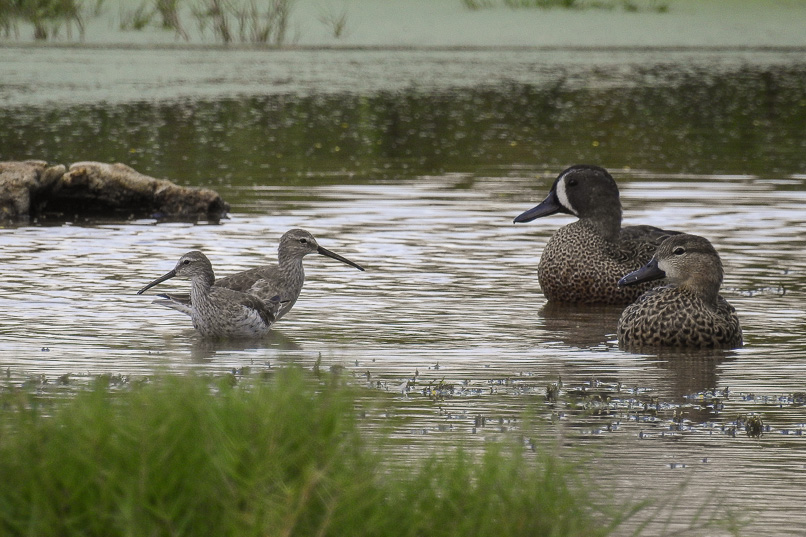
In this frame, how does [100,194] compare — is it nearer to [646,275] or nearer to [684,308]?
[646,275]

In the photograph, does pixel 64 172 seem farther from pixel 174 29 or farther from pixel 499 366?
pixel 174 29

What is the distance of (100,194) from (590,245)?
5.73m

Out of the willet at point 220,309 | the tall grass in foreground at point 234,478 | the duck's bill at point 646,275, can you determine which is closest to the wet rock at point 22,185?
the willet at point 220,309

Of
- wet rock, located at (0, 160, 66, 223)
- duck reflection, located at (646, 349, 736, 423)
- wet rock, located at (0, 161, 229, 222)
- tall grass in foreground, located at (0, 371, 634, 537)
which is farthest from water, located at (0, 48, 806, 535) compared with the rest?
wet rock, located at (0, 160, 66, 223)

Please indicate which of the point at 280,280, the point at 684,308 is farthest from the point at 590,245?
the point at 280,280

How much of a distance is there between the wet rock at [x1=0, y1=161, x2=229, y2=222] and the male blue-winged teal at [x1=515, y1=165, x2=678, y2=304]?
427 cm

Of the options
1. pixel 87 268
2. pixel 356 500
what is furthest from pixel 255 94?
pixel 356 500

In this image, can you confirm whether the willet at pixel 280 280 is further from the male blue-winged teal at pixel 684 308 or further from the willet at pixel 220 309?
the male blue-winged teal at pixel 684 308

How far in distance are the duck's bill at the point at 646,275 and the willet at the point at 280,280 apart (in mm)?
2037

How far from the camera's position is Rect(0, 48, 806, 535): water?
6.74 meters

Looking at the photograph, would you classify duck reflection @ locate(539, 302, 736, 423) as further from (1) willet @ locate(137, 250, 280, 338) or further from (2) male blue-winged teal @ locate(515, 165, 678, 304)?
(1) willet @ locate(137, 250, 280, 338)

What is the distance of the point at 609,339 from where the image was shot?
939cm

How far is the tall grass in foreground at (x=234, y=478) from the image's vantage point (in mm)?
3699

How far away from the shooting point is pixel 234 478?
3701 millimetres
